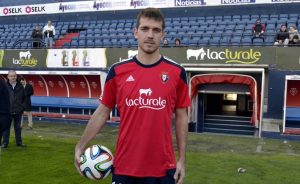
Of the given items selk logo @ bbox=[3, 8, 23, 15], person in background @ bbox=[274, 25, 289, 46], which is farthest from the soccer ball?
selk logo @ bbox=[3, 8, 23, 15]

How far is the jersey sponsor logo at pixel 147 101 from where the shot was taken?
3.19 m

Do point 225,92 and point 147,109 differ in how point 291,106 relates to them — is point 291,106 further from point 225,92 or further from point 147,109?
point 147,109

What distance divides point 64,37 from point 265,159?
626 inches

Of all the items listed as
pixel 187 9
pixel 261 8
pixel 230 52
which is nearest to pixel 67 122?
pixel 230 52

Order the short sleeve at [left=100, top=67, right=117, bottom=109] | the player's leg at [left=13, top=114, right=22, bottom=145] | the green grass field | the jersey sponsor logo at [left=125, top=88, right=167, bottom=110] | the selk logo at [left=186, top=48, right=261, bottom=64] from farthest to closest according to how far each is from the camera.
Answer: the selk logo at [left=186, top=48, right=261, bottom=64]
the player's leg at [left=13, top=114, right=22, bottom=145]
the green grass field
the short sleeve at [left=100, top=67, right=117, bottom=109]
the jersey sponsor logo at [left=125, top=88, right=167, bottom=110]

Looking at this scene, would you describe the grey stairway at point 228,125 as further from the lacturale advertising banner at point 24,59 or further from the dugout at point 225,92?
the lacturale advertising banner at point 24,59

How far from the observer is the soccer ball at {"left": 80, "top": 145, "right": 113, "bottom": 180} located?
3645 mm

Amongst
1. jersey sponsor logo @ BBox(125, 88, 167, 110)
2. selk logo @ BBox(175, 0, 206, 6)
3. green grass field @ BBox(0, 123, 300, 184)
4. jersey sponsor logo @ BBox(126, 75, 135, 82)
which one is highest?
selk logo @ BBox(175, 0, 206, 6)

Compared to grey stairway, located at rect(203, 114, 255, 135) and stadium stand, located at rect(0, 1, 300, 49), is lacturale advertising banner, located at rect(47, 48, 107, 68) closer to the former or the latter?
stadium stand, located at rect(0, 1, 300, 49)

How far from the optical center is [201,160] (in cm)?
941

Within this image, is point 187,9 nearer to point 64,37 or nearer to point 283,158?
point 64,37

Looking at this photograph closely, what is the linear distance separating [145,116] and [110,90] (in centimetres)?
45

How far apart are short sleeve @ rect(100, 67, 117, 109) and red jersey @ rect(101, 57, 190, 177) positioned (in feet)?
0.18

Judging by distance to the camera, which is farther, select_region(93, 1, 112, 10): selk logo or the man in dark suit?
select_region(93, 1, 112, 10): selk logo
